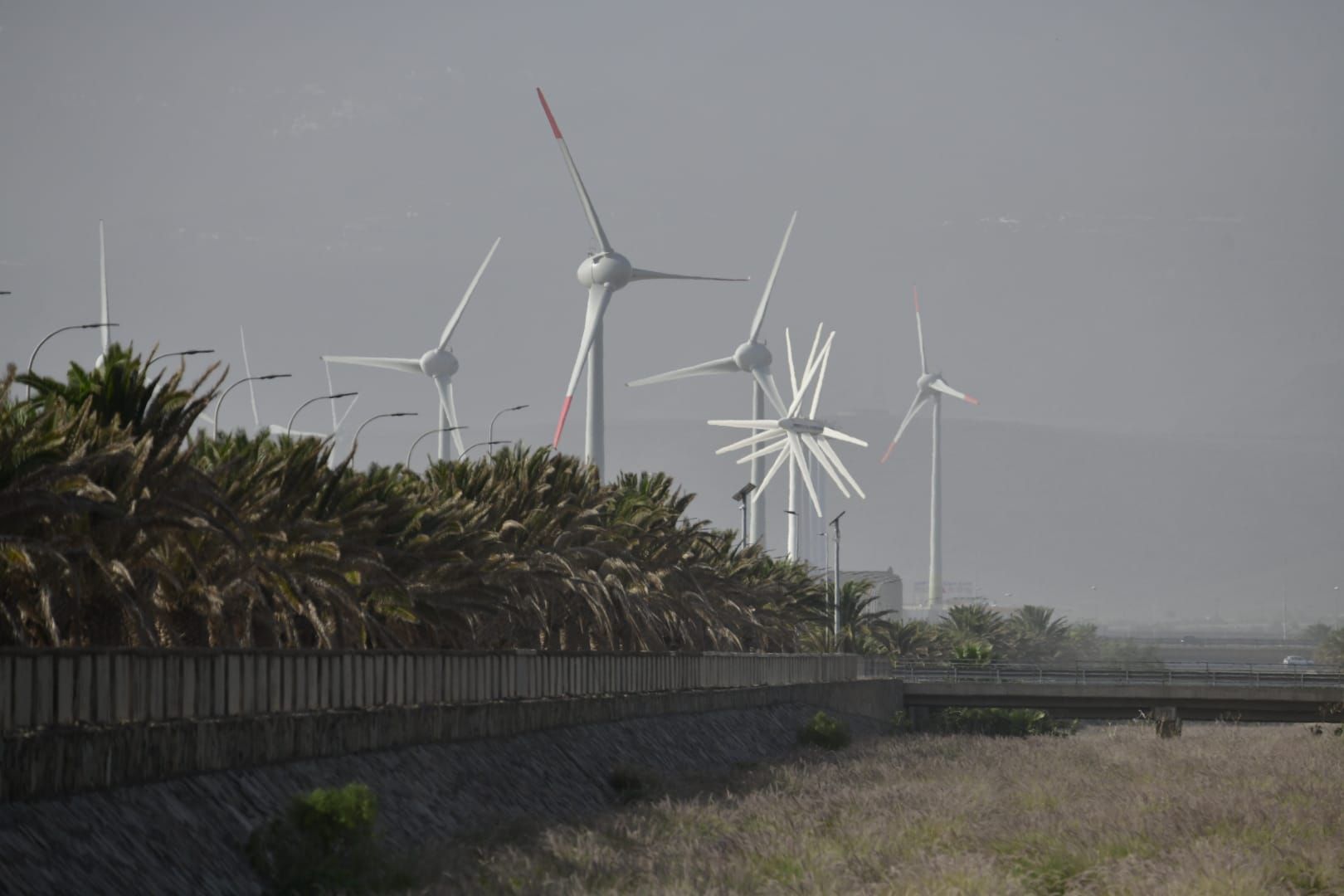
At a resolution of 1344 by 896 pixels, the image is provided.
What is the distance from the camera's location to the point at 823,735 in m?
79.6

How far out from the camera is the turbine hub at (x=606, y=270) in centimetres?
12194

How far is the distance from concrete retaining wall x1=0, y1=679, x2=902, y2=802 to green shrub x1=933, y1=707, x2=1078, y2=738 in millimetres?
59858

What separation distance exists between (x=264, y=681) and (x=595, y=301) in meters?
84.3

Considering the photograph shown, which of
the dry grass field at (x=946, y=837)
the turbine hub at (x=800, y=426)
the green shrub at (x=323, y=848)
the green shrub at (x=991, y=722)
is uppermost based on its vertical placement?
the turbine hub at (x=800, y=426)

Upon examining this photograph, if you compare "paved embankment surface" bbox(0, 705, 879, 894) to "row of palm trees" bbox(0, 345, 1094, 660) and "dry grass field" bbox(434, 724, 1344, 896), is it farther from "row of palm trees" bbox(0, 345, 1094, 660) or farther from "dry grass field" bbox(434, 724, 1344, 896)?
"row of palm trees" bbox(0, 345, 1094, 660)

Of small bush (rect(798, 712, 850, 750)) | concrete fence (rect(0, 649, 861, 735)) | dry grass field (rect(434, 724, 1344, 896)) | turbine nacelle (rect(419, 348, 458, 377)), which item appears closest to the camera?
concrete fence (rect(0, 649, 861, 735))

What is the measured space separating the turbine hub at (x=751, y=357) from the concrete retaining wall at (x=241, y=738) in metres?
89.0

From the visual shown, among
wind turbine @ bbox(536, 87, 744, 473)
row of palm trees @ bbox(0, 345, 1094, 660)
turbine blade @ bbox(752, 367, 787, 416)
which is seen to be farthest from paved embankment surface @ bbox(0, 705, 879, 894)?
turbine blade @ bbox(752, 367, 787, 416)

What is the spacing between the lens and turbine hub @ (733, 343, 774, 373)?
493 feet

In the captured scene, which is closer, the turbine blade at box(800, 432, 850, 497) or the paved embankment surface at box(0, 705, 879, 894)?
the paved embankment surface at box(0, 705, 879, 894)

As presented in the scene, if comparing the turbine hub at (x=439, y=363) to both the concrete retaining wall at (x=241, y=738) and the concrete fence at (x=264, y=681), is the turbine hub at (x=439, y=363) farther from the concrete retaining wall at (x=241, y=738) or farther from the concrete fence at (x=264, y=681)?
the concrete retaining wall at (x=241, y=738)

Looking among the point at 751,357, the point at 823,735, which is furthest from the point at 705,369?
the point at 823,735

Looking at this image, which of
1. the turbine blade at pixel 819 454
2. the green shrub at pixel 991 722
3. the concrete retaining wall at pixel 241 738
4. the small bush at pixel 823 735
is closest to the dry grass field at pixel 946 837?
the concrete retaining wall at pixel 241 738

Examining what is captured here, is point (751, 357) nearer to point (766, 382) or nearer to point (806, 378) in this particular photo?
point (766, 382)
